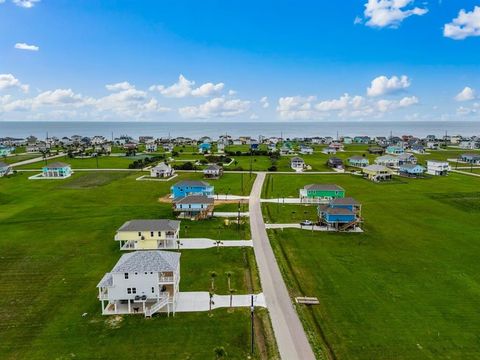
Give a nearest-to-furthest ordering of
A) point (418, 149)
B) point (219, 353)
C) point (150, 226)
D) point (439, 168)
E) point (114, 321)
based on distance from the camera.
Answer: point (219, 353)
point (114, 321)
point (150, 226)
point (439, 168)
point (418, 149)

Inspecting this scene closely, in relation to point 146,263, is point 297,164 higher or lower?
higher

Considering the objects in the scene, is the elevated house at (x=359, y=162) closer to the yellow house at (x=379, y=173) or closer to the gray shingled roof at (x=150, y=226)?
the yellow house at (x=379, y=173)

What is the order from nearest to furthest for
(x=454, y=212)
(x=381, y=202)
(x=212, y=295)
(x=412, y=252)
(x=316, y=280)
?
(x=212, y=295) < (x=316, y=280) < (x=412, y=252) < (x=454, y=212) < (x=381, y=202)

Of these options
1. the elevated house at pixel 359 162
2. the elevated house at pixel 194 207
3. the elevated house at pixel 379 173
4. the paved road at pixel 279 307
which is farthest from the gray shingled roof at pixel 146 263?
the elevated house at pixel 359 162

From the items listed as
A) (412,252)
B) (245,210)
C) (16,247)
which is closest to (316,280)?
(412,252)

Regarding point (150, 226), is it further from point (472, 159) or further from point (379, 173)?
point (472, 159)

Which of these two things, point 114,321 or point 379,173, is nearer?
point 114,321

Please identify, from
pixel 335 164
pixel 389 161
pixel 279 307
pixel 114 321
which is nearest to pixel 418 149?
pixel 389 161

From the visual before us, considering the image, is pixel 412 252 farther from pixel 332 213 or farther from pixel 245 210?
pixel 245 210
